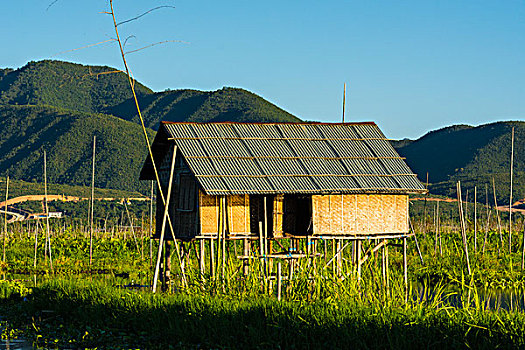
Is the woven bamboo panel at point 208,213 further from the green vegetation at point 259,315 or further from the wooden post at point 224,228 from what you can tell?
the green vegetation at point 259,315

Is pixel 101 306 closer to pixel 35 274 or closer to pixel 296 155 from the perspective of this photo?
pixel 296 155

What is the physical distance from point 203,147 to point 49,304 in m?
4.97

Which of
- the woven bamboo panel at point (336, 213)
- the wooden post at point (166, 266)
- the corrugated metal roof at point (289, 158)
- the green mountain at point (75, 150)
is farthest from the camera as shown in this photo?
the green mountain at point (75, 150)

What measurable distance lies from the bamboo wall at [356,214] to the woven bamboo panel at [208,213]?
226 centimetres

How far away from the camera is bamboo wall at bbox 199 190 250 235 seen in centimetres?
1819

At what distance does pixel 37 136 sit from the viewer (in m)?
103

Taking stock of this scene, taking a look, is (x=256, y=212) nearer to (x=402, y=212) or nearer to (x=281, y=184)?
(x=281, y=184)

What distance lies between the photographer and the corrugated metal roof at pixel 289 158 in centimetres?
1816

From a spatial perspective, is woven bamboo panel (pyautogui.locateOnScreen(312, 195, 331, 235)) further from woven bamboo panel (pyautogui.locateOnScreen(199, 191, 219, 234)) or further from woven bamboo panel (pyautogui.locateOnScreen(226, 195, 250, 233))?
woven bamboo panel (pyautogui.locateOnScreen(199, 191, 219, 234))

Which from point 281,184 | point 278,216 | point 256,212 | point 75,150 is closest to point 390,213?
point 278,216

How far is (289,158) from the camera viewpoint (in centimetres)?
1933

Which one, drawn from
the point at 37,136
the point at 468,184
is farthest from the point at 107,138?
the point at 468,184

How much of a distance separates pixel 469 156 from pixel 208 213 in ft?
279

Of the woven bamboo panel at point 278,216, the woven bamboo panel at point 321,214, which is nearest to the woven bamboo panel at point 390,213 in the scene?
the woven bamboo panel at point 321,214
